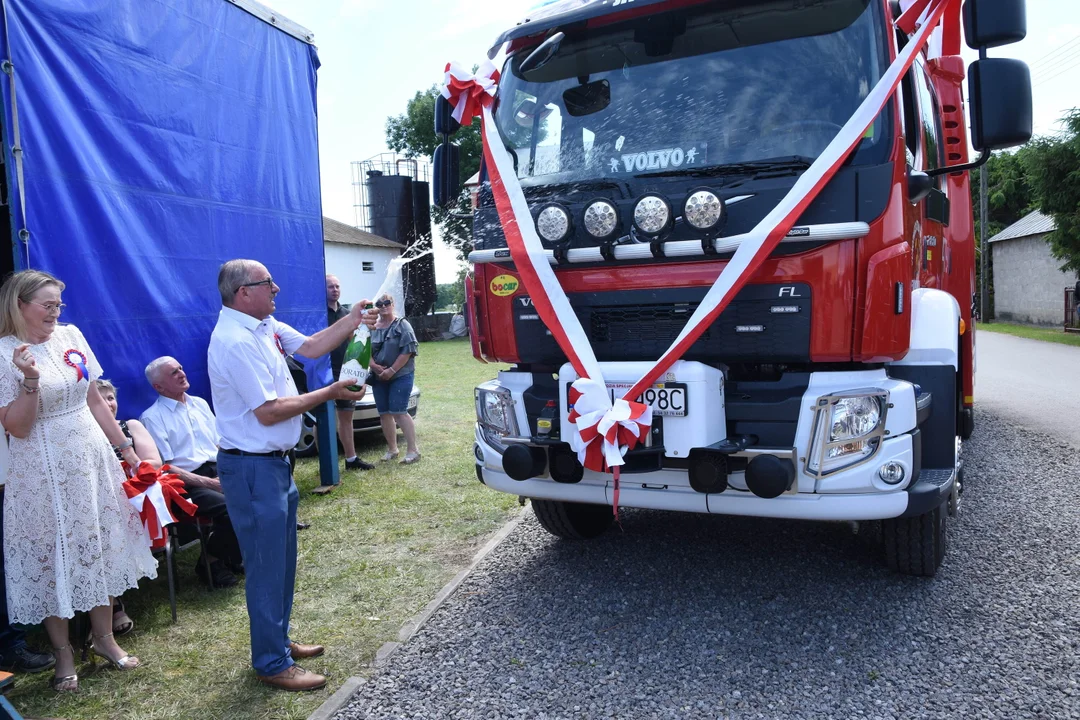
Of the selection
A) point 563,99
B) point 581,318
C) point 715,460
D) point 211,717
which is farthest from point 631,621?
point 563,99

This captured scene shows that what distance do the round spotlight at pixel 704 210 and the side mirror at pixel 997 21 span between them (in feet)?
4.15

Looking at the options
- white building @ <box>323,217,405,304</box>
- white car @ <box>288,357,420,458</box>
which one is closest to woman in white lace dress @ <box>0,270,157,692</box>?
white car @ <box>288,357,420,458</box>

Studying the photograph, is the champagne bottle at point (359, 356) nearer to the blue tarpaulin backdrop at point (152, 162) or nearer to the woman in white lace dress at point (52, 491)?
the woman in white lace dress at point (52, 491)

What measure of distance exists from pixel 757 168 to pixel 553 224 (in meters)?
0.97

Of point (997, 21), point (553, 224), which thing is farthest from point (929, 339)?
point (553, 224)

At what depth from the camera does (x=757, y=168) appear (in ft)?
11.2

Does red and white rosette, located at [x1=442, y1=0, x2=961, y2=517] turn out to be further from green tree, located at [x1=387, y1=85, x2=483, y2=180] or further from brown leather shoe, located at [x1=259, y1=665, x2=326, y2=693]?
green tree, located at [x1=387, y1=85, x2=483, y2=180]

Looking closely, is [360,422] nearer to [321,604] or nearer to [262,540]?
[321,604]

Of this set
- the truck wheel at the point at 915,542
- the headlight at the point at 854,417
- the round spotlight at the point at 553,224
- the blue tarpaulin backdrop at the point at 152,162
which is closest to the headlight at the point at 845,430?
the headlight at the point at 854,417

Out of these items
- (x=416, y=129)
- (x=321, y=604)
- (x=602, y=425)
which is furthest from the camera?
(x=416, y=129)

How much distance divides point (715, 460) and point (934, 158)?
267 cm

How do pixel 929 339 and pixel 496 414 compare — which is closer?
pixel 929 339

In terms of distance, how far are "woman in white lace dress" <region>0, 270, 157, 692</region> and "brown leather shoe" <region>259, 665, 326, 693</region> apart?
79cm

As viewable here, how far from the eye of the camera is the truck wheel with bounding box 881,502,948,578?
384cm
